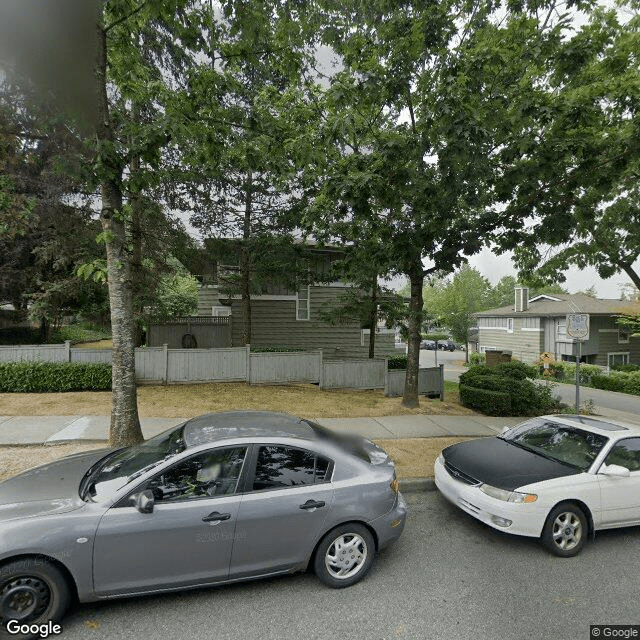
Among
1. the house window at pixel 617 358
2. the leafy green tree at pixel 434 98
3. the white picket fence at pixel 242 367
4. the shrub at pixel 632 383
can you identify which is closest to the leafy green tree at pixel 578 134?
the leafy green tree at pixel 434 98

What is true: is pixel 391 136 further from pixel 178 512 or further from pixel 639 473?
pixel 178 512

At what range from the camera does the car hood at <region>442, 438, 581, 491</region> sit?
171 inches

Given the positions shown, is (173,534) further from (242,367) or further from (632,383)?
(632,383)

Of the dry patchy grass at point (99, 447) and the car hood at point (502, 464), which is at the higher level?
the car hood at point (502, 464)

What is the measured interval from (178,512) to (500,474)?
11.7 feet

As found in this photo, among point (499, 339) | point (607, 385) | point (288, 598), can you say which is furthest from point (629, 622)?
point (499, 339)

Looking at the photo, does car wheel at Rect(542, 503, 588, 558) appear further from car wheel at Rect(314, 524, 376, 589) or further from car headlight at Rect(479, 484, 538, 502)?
car wheel at Rect(314, 524, 376, 589)

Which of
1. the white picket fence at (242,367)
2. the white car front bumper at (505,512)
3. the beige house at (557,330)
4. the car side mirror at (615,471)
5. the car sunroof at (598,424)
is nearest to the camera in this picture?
the white car front bumper at (505,512)

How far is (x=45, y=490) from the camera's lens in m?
3.26

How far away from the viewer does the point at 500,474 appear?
449cm

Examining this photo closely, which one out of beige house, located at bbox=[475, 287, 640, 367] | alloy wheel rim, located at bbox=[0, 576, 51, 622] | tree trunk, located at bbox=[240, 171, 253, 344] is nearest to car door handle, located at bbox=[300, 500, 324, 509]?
alloy wheel rim, located at bbox=[0, 576, 51, 622]

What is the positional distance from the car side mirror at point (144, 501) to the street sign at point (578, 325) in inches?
292

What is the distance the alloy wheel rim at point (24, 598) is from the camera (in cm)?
270

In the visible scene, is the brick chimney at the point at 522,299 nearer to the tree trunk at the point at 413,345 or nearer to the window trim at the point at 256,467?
the tree trunk at the point at 413,345
